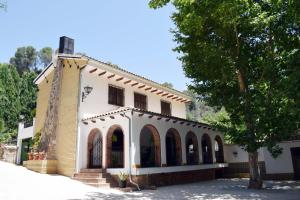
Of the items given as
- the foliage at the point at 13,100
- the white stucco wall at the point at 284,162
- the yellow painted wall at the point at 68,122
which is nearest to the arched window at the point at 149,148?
the yellow painted wall at the point at 68,122

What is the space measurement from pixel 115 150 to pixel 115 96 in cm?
383

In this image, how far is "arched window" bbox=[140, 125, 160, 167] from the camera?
1602cm

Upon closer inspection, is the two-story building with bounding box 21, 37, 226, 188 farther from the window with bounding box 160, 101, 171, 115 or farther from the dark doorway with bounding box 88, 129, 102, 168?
the window with bounding box 160, 101, 171, 115

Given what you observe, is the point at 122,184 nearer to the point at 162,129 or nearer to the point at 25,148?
the point at 162,129

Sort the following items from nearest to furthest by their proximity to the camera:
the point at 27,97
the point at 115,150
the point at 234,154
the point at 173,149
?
the point at 115,150
the point at 173,149
the point at 234,154
the point at 27,97

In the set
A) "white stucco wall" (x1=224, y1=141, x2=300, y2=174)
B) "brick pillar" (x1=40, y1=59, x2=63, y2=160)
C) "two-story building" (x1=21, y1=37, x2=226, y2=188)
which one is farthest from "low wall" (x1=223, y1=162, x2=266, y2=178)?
"brick pillar" (x1=40, y1=59, x2=63, y2=160)

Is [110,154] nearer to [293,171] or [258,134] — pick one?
[258,134]

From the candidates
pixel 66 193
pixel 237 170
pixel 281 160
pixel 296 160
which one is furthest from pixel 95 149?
pixel 296 160

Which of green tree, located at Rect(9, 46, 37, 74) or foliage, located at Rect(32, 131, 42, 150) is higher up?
green tree, located at Rect(9, 46, 37, 74)

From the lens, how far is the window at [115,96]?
18.0 meters

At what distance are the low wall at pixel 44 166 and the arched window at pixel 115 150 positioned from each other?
382 centimetres

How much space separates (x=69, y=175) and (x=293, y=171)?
49.5 feet

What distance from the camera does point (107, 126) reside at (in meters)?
15.5

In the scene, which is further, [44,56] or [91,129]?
[44,56]
